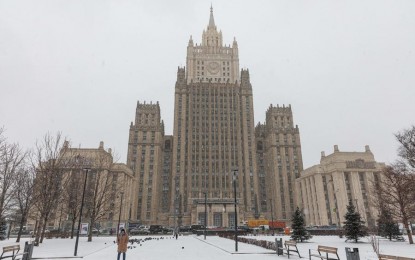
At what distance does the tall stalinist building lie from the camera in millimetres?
104688

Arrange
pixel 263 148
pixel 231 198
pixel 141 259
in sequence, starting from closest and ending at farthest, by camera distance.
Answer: pixel 141 259 < pixel 231 198 < pixel 263 148

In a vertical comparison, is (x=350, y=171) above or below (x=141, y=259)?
above

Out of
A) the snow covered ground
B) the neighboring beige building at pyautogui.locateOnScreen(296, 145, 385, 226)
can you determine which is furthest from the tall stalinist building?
the snow covered ground

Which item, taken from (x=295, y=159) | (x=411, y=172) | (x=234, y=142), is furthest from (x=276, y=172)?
(x=411, y=172)

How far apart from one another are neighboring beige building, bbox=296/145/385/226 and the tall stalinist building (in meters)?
13.5

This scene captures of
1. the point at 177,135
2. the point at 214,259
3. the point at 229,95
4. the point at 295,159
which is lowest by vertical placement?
the point at 214,259

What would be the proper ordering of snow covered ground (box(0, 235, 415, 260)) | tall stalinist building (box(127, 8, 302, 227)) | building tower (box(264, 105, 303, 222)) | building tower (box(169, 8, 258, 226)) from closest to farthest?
snow covered ground (box(0, 235, 415, 260))
building tower (box(169, 8, 258, 226))
tall stalinist building (box(127, 8, 302, 227))
building tower (box(264, 105, 303, 222))

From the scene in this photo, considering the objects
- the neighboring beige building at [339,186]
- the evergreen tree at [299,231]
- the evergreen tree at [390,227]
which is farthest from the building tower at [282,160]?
the evergreen tree at [299,231]

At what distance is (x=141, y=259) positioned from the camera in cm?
1728

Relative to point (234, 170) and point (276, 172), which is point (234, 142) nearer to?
point (276, 172)

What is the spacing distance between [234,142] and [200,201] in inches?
1081

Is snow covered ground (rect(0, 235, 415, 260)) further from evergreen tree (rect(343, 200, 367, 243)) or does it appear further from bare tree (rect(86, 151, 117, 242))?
bare tree (rect(86, 151, 117, 242))

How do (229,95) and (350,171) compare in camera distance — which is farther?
(229,95)

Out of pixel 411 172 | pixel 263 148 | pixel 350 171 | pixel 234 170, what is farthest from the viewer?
pixel 263 148
